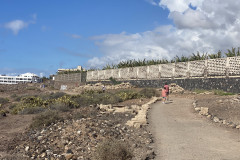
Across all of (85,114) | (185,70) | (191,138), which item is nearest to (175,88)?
(185,70)

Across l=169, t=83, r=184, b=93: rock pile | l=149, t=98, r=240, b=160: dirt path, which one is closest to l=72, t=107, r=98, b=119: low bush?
l=149, t=98, r=240, b=160: dirt path

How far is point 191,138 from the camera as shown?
8.88 m

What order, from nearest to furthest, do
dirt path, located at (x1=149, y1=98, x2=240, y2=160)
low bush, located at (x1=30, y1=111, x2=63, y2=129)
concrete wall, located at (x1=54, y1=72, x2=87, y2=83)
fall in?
dirt path, located at (x1=149, y1=98, x2=240, y2=160), low bush, located at (x1=30, y1=111, x2=63, y2=129), concrete wall, located at (x1=54, y1=72, x2=87, y2=83)

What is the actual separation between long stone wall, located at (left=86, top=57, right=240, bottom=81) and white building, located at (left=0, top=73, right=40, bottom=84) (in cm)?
3737

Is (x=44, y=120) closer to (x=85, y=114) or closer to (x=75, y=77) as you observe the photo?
(x=85, y=114)

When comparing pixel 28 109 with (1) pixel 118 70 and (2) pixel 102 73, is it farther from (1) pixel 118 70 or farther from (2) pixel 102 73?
(2) pixel 102 73

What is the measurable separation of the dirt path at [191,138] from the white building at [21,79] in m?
62.0

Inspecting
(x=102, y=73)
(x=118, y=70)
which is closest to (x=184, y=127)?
(x=118, y=70)

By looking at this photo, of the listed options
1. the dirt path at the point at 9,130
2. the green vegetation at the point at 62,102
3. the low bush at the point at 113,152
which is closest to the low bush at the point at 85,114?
the dirt path at the point at 9,130

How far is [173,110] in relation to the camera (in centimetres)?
1534

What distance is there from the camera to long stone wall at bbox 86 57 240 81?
22078 millimetres

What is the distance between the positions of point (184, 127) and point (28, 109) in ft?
34.9

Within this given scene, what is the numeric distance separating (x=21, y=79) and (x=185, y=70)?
5480cm

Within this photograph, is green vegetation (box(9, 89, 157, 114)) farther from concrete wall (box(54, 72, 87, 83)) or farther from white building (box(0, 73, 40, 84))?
white building (box(0, 73, 40, 84))
